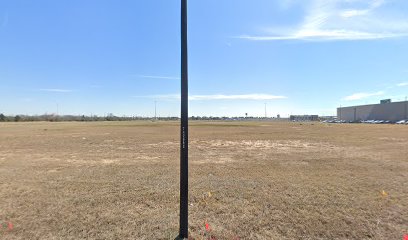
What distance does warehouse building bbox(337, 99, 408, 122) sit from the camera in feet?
312

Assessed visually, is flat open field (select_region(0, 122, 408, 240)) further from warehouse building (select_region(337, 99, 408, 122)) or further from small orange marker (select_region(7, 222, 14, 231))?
warehouse building (select_region(337, 99, 408, 122))

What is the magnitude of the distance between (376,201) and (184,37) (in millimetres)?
5567

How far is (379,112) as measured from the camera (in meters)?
107

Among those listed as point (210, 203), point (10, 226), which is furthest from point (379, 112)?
point (10, 226)

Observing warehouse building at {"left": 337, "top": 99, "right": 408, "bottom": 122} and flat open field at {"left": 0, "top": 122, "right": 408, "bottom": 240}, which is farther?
warehouse building at {"left": 337, "top": 99, "right": 408, "bottom": 122}

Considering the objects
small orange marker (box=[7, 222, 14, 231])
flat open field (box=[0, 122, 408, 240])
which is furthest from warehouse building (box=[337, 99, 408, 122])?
small orange marker (box=[7, 222, 14, 231])

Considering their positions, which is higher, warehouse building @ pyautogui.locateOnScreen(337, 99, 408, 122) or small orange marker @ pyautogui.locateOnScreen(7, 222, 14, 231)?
warehouse building @ pyautogui.locateOnScreen(337, 99, 408, 122)

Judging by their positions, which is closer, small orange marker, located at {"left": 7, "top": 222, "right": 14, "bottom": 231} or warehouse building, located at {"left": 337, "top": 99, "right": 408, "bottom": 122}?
small orange marker, located at {"left": 7, "top": 222, "right": 14, "bottom": 231}

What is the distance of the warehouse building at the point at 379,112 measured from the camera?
9507cm

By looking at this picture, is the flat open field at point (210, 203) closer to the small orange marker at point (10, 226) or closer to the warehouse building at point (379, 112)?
the small orange marker at point (10, 226)

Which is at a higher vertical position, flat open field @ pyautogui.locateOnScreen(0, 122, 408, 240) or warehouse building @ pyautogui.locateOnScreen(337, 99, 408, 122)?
warehouse building @ pyautogui.locateOnScreen(337, 99, 408, 122)

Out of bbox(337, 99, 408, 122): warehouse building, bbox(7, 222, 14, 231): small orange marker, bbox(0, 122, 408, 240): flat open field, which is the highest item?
bbox(337, 99, 408, 122): warehouse building

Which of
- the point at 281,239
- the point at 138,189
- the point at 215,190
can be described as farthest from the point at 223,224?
the point at 138,189

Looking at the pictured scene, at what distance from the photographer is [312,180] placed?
797 cm
